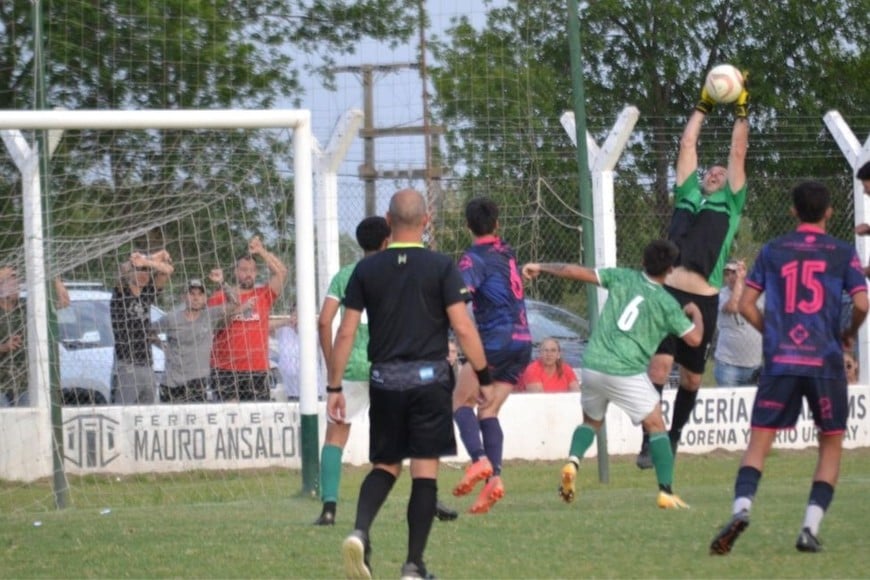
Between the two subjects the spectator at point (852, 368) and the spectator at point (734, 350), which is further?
the spectator at point (852, 368)

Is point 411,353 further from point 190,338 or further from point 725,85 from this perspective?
point 190,338

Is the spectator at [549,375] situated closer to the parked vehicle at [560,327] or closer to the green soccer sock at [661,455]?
the parked vehicle at [560,327]

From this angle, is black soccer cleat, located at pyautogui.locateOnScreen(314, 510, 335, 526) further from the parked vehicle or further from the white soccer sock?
the parked vehicle

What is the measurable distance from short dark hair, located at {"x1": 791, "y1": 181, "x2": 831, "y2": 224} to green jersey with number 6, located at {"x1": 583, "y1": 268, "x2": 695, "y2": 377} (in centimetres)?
231

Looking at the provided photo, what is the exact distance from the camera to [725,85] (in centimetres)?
1078

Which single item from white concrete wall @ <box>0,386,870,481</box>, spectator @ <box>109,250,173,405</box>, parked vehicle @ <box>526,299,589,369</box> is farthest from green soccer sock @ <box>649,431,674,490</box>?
parked vehicle @ <box>526,299,589,369</box>

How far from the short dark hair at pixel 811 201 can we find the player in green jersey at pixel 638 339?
90.7 inches

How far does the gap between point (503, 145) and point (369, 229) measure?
5.89 m

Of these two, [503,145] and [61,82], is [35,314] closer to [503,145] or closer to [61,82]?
[61,82]

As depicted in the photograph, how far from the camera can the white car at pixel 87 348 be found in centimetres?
1301

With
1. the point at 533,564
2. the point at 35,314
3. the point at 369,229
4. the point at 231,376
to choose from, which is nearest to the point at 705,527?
the point at 533,564

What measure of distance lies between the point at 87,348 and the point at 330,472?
12.8ft

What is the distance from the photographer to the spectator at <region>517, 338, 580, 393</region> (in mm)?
16406

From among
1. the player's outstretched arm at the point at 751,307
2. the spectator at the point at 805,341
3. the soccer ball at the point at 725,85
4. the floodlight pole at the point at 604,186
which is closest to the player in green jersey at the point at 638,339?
the soccer ball at the point at 725,85
